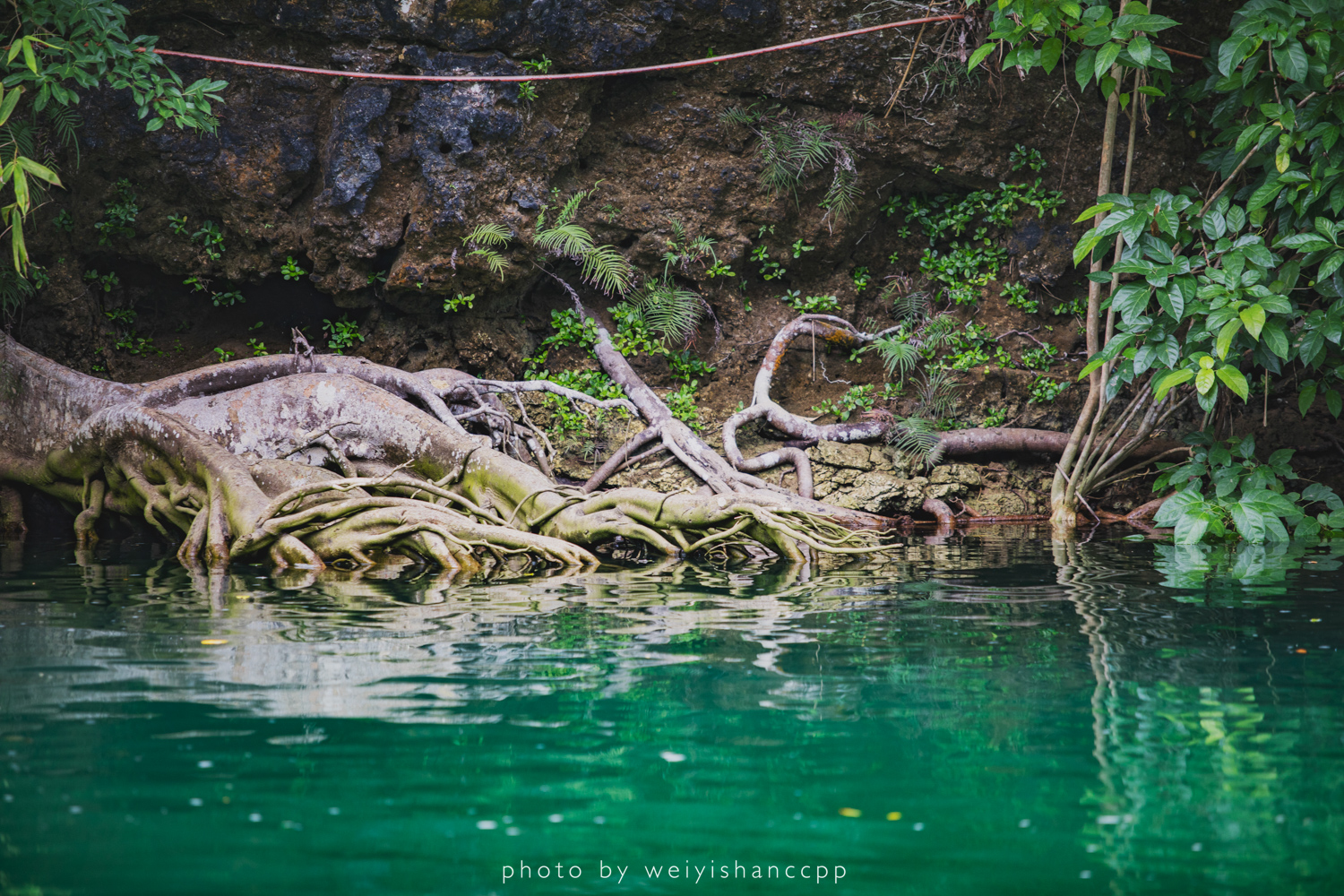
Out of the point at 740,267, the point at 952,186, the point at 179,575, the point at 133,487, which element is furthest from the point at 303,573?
the point at 952,186

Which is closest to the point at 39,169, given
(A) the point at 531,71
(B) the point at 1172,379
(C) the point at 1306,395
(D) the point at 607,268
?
(A) the point at 531,71

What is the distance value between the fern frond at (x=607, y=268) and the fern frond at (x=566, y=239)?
0.05 m

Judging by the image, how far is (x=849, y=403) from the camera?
10320 millimetres

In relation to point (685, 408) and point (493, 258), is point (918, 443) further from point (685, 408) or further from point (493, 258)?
point (493, 258)

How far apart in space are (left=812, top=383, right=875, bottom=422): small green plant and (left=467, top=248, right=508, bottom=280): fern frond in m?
3.51

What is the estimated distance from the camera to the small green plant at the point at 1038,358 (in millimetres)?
10336

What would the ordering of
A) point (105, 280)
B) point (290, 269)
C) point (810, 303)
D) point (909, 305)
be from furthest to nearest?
point (810, 303) < point (909, 305) < point (105, 280) < point (290, 269)

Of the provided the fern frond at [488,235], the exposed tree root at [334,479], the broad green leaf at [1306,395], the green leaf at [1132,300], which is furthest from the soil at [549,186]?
the green leaf at [1132,300]

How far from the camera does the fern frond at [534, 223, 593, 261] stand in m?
9.69

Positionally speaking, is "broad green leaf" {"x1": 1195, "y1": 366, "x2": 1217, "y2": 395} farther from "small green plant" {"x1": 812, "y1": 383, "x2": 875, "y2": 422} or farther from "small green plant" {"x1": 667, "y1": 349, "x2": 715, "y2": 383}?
"small green plant" {"x1": 667, "y1": 349, "x2": 715, "y2": 383}

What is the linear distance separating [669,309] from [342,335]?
3.40 meters

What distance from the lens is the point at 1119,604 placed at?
4.66 m

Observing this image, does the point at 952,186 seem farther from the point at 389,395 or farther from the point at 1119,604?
the point at 1119,604

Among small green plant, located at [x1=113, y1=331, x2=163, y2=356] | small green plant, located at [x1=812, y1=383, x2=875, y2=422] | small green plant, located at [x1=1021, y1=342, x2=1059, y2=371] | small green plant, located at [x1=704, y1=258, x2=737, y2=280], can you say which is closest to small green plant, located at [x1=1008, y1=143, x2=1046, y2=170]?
small green plant, located at [x1=1021, y1=342, x2=1059, y2=371]
